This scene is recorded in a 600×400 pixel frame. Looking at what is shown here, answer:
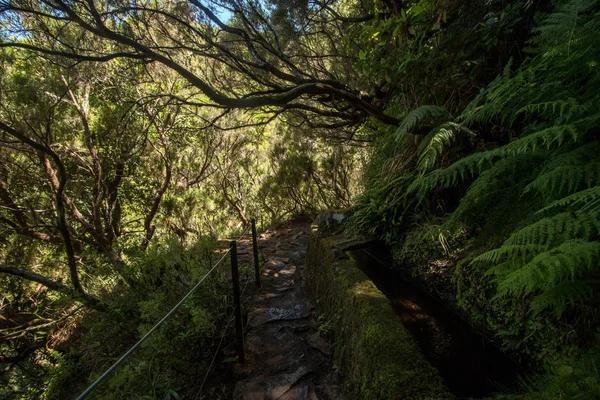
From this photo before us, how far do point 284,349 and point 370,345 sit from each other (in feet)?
4.48

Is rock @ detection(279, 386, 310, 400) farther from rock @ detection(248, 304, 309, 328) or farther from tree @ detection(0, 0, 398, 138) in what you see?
tree @ detection(0, 0, 398, 138)

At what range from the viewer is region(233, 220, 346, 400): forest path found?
7.68 feet

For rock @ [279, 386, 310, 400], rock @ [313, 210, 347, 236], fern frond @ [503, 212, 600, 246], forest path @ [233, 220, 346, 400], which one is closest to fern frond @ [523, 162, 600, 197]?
fern frond @ [503, 212, 600, 246]

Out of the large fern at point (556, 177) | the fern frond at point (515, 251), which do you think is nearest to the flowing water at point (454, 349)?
the large fern at point (556, 177)

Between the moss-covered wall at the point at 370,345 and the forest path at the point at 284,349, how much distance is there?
0.68 ft

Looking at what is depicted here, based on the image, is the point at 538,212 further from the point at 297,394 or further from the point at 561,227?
the point at 297,394

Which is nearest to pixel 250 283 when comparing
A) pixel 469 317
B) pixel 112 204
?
pixel 469 317

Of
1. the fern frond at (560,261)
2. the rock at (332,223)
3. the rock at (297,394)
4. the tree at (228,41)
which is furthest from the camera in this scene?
the rock at (332,223)

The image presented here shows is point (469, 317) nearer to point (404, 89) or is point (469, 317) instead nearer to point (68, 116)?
point (404, 89)

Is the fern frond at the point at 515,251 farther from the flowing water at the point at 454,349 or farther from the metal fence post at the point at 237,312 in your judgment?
the metal fence post at the point at 237,312

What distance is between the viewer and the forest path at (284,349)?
234 cm

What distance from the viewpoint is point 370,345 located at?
191 cm

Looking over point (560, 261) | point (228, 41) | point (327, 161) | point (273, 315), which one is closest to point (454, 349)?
point (560, 261)

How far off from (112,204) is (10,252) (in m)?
2.15
